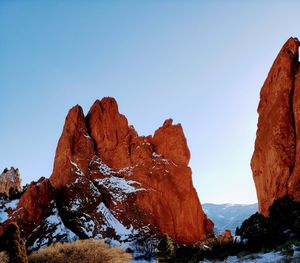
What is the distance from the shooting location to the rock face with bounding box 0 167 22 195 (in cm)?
13300

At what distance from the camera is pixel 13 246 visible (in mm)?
39219

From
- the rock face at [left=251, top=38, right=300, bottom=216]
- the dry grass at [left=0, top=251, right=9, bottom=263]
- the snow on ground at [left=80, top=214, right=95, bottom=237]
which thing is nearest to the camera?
the dry grass at [left=0, top=251, right=9, bottom=263]

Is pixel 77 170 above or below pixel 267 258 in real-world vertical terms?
above

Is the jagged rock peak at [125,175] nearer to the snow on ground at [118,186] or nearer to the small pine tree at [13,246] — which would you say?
the snow on ground at [118,186]

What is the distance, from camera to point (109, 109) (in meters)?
96.3

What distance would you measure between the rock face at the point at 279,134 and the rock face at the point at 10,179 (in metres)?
103

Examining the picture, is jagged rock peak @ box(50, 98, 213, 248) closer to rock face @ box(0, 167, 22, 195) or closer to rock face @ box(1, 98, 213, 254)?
rock face @ box(1, 98, 213, 254)

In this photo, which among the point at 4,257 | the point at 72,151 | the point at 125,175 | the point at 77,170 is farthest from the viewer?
the point at 72,151

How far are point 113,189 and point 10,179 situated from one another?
67.9 meters

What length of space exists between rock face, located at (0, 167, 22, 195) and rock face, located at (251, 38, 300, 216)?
103 metres

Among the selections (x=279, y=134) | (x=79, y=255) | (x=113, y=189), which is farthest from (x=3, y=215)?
(x=279, y=134)

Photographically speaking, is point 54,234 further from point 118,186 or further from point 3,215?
point 118,186

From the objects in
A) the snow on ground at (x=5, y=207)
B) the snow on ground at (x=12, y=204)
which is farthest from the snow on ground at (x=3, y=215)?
the snow on ground at (x=12, y=204)

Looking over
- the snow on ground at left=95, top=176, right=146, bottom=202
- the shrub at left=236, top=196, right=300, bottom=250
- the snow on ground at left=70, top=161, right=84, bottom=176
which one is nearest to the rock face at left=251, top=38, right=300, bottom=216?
the shrub at left=236, top=196, right=300, bottom=250
